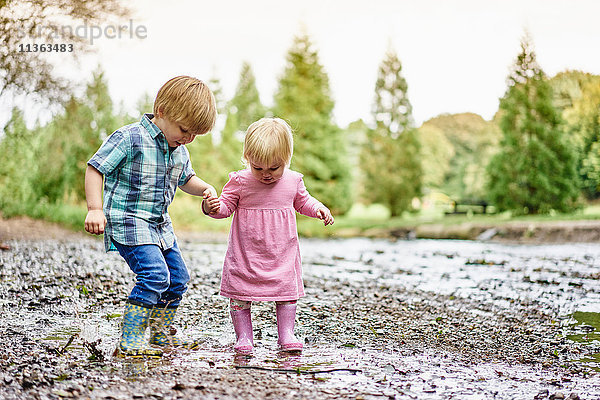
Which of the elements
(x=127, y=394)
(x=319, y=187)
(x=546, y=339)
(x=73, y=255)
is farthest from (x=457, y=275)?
(x=319, y=187)

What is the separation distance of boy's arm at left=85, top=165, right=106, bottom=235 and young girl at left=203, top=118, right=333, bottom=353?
57cm

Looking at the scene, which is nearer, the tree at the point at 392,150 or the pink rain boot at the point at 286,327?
the pink rain boot at the point at 286,327

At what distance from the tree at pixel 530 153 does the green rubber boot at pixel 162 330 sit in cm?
2027

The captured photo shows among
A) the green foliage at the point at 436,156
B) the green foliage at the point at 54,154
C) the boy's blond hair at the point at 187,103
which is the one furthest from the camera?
the green foliage at the point at 436,156

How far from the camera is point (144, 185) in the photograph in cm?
297

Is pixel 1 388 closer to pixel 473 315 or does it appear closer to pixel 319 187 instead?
pixel 473 315

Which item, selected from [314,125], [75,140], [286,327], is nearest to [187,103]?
[286,327]

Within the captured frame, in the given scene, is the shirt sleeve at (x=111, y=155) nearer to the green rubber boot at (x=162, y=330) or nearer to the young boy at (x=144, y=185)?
the young boy at (x=144, y=185)

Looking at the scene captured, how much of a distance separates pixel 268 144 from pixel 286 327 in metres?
0.99

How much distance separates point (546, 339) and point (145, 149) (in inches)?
110

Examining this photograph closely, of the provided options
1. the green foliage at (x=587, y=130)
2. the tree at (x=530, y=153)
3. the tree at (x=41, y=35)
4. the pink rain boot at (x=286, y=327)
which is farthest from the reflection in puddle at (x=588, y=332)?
the green foliage at (x=587, y=130)

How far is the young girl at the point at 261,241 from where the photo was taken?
10.3 feet

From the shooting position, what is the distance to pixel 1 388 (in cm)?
225

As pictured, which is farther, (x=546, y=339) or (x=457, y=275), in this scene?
(x=457, y=275)
